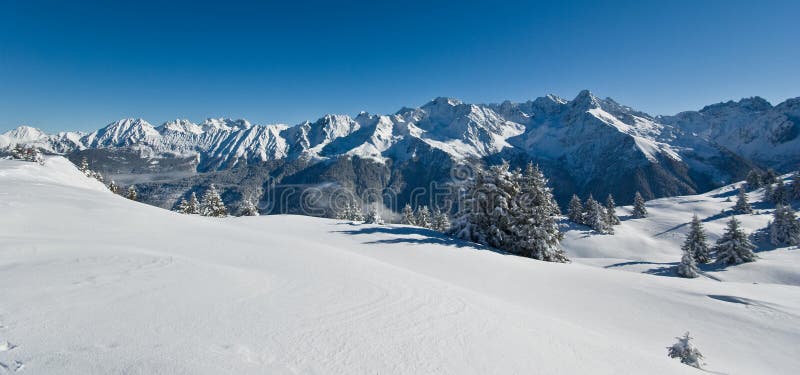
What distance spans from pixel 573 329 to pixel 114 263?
8.50 meters

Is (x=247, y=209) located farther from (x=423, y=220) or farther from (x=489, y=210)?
(x=489, y=210)

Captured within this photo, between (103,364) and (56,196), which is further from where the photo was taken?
(56,196)

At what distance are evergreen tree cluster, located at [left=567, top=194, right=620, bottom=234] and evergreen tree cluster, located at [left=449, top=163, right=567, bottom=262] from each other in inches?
1316

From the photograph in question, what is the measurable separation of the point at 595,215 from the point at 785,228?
19.3m

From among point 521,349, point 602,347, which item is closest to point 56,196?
point 521,349

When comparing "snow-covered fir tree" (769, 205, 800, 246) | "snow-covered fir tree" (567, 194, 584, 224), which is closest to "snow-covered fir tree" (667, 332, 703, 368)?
"snow-covered fir tree" (769, 205, 800, 246)

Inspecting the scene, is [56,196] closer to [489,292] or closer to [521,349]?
[489,292]

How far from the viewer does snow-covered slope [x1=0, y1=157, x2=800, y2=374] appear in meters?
3.41

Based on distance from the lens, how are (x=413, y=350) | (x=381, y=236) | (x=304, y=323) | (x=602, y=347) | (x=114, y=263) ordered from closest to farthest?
1. (x=413, y=350)
2. (x=304, y=323)
3. (x=602, y=347)
4. (x=114, y=263)
5. (x=381, y=236)

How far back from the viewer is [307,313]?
4.63 metres

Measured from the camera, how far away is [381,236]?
16.6 meters

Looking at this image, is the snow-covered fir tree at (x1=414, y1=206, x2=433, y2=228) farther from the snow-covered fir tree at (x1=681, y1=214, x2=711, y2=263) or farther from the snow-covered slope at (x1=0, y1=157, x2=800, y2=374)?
the snow-covered slope at (x1=0, y1=157, x2=800, y2=374)

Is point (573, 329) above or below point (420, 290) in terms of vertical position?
below

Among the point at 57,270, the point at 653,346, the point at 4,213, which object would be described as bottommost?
the point at 653,346
